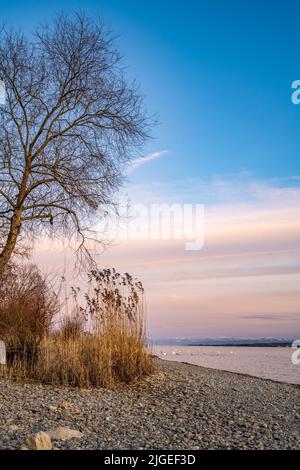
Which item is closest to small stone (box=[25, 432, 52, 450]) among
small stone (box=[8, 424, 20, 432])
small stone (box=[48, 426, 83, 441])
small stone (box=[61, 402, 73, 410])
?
small stone (box=[48, 426, 83, 441])

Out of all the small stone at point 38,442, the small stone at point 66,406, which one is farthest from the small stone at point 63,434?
the small stone at point 66,406

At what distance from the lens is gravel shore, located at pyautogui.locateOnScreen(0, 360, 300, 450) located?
5953 mm

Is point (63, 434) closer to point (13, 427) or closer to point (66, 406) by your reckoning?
point (13, 427)

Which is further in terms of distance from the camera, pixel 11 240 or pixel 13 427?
pixel 11 240

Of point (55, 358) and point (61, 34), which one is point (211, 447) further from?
point (61, 34)

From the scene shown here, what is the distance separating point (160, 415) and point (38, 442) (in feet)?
7.98

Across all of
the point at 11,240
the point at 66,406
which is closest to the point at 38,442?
the point at 66,406

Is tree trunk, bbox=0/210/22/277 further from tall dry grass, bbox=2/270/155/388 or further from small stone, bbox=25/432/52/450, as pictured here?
small stone, bbox=25/432/52/450

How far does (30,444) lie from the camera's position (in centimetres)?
542

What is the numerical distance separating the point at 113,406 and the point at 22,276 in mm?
6817

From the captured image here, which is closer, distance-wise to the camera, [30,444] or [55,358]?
[30,444]

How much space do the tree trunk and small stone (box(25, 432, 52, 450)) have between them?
750 centimetres

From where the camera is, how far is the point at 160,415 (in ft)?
24.5
